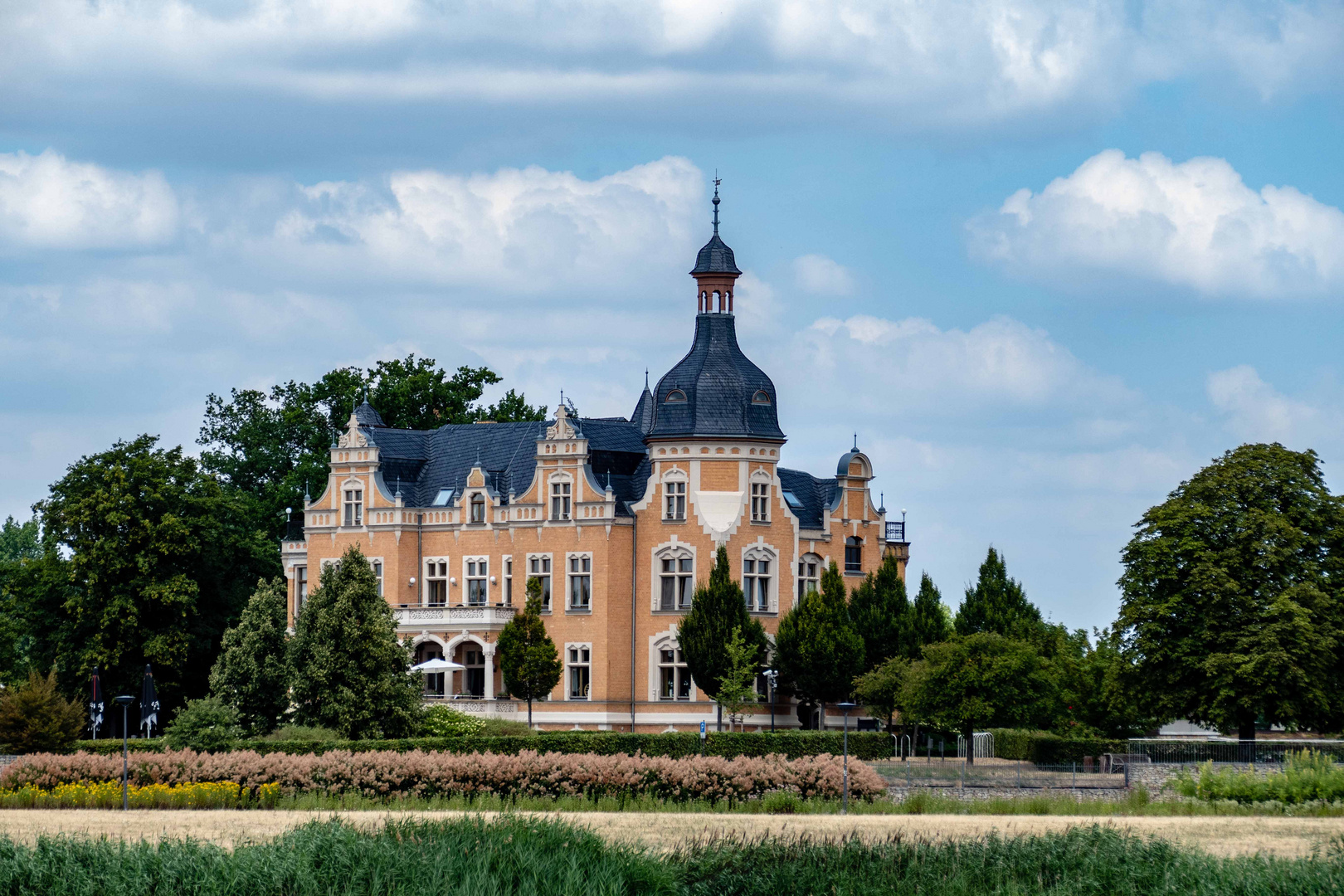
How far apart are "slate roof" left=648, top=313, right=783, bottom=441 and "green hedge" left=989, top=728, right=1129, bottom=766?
1405 centimetres

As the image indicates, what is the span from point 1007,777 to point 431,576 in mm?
29390

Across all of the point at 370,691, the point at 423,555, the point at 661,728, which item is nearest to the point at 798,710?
the point at 661,728

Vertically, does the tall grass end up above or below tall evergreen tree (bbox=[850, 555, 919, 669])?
below

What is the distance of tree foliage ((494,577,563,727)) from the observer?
6309cm

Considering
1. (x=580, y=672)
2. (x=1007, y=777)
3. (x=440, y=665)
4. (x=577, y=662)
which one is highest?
(x=577, y=662)

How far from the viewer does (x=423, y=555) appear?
70.7 metres

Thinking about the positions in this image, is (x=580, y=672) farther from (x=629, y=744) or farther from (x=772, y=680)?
(x=629, y=744)

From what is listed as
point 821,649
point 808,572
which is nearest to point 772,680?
point 821,649

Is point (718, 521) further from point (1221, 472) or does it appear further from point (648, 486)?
point (1221, 472)

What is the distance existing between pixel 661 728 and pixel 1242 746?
24703 millimetres

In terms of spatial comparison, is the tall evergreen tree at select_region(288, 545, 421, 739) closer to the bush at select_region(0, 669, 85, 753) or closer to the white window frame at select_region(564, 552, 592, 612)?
the bush at select_region(0, 669, 85, 753)

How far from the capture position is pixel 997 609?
76.3m

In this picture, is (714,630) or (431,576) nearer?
(714,630)

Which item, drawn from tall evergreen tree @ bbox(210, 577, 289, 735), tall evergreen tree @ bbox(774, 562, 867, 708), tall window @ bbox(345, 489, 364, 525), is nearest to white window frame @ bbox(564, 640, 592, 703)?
tall evergreen tree @ bbox(774, 562, 867, 708)
